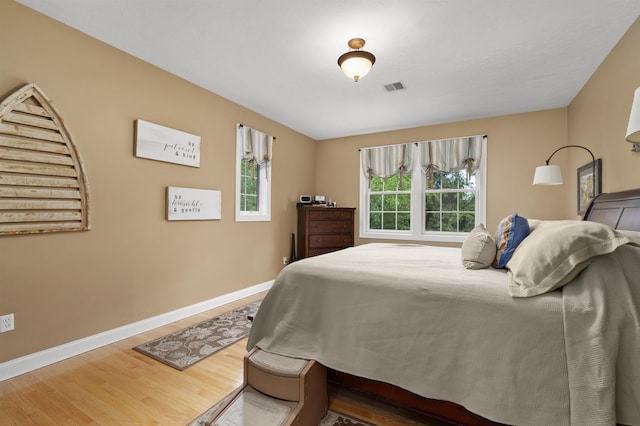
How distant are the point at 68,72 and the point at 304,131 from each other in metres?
3.28

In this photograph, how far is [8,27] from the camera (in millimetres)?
1998

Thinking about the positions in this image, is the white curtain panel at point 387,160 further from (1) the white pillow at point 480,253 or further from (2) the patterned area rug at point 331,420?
(2) the patterned area rug at point 331,420

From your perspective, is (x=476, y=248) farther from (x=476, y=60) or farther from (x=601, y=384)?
(x=476, y=60)

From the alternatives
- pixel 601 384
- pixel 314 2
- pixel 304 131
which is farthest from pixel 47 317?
pixel 304 131

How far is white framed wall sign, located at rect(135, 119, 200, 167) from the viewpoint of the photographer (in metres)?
2.77

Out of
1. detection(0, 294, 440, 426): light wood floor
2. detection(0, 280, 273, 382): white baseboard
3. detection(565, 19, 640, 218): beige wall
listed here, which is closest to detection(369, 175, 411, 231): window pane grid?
detection(565, 19, 640, 218): beige wall

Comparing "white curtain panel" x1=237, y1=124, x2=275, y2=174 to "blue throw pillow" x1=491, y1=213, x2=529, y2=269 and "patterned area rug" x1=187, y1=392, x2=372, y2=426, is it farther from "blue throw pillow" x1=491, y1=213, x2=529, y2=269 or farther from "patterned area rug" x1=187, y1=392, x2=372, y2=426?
"blue throw pillow" x1=491, y1=213, x2=529, y2=269

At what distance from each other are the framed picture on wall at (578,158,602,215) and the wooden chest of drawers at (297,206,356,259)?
2853 millimetres

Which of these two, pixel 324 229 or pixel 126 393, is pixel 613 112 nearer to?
pixel 324 229

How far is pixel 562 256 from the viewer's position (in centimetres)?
126

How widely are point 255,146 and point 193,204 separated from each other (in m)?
1.31

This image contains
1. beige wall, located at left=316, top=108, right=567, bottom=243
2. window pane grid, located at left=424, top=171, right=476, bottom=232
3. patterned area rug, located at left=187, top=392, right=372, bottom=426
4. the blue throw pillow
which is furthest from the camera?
window pane grid, located at left=424, top=171, right=476, bottom=232

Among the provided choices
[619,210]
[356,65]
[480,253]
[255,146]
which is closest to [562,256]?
[480,253]

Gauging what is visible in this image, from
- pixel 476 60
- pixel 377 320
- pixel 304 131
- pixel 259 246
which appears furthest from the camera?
pixel 304 131
